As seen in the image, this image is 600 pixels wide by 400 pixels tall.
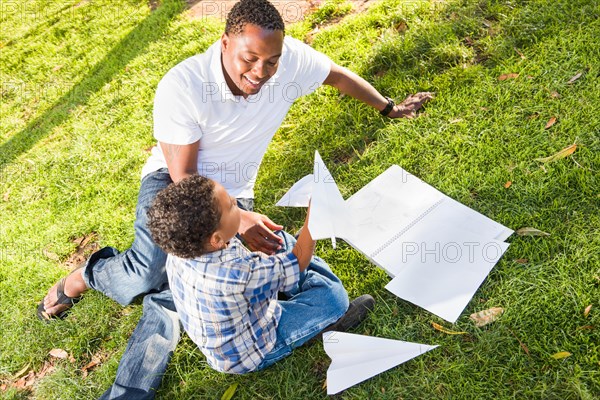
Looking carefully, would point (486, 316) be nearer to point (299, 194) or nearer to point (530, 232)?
point (530, 232)

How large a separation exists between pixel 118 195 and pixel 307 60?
1.61m

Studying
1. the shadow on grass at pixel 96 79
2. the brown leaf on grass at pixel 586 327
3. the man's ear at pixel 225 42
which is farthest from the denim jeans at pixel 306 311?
the shadow on grass at pixel 96 79

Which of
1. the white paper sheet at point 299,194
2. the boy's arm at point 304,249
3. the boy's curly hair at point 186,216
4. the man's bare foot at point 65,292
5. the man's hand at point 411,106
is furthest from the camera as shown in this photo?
the man's hand at point 411,106

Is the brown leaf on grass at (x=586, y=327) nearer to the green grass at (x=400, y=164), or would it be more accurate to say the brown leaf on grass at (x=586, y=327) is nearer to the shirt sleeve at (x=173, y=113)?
the green grass at (x=400, y=164)

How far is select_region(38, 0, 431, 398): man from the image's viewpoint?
2271 millimetres

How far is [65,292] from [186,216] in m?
1.40

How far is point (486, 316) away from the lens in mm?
2303

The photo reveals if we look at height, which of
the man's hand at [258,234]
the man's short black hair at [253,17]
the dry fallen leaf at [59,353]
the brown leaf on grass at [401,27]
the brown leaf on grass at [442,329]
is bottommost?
the dry fallen leaf at [59,353]

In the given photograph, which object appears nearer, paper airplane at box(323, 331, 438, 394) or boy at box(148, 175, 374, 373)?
boy at box(148, 175, 374, 373)

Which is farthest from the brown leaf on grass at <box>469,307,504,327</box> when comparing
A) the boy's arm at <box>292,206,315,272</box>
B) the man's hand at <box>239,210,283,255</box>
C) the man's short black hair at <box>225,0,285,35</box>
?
the man's short black hair at <box>225,0,285,35</box>

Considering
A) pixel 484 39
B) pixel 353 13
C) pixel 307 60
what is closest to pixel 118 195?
pixel 307 60

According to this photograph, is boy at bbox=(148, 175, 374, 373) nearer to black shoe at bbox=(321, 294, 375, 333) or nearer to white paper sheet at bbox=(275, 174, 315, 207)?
black shoe at bbox=(321, 294, 375, 333)

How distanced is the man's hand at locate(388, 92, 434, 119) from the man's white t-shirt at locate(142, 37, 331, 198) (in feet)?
1.85

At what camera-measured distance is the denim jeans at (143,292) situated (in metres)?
2.40
